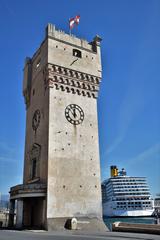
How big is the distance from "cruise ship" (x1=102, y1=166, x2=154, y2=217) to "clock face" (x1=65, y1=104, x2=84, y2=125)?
2869 inches

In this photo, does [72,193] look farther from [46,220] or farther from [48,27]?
[48,27]

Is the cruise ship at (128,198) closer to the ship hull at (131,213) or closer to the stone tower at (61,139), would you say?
the ship hull at (131,213)

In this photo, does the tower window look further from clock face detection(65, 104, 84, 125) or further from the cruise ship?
the cruise ship

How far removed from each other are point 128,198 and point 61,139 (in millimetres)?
84447

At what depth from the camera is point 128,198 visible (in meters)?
108

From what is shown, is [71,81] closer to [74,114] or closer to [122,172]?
[74,114]

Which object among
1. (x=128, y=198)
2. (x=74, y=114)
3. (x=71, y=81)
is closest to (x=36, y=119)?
(x=74, y=114)

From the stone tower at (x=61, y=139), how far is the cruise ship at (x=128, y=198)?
71.9 meters

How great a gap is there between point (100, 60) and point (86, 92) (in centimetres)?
677

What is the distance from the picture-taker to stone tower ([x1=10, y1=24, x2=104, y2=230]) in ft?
99.3

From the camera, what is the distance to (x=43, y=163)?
3209 centimetres

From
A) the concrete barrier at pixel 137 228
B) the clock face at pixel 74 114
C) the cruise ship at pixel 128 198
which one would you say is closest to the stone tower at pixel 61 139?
the clock face at pixel 74 114

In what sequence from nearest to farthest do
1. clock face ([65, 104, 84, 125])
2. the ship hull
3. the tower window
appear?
clock face ([65, 104, 84, 125])
the tower window
the ship hull

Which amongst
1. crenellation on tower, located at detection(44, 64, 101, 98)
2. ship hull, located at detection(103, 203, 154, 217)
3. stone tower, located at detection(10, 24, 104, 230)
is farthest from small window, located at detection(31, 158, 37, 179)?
ship hull, located at detection(103, 203, 154, 217)
